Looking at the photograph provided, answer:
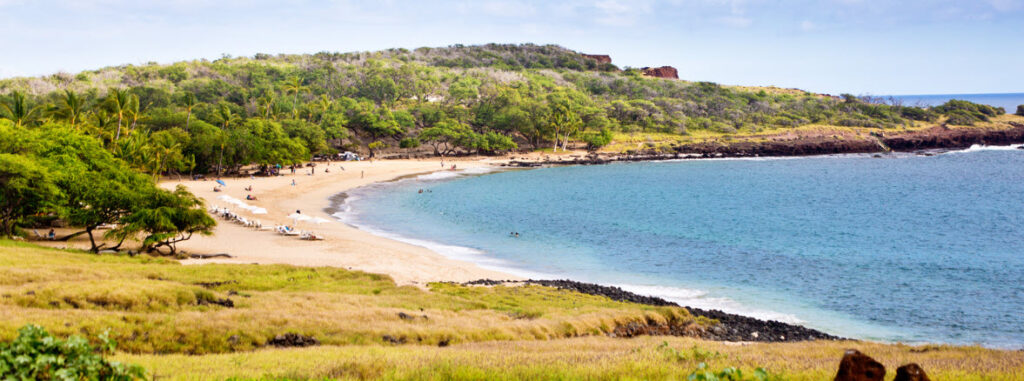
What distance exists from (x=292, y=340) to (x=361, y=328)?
6.55 ft

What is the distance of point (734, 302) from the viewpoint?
2700 centimetres

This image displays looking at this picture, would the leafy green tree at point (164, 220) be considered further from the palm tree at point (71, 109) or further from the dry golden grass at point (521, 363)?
the palm tree at point (71, 109)

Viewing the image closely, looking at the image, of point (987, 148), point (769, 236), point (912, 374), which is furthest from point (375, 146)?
point (987, 148)

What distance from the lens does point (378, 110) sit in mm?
102750

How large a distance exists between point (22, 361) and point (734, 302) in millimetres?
25535

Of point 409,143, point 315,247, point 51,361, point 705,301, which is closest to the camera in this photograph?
point 51,361

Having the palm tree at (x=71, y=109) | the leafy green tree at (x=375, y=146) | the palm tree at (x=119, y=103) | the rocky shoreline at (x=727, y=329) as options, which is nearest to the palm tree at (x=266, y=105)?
the leafy green tree at (x=375, y=146)

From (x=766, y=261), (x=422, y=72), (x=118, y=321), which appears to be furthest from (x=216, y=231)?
(x=422, y=72)

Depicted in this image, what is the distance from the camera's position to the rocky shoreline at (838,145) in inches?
4129

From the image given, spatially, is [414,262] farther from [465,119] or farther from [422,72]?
[422,72]

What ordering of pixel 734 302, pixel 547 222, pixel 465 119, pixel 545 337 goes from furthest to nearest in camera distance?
pixel 465 119 → pixel 547 222 → pixel 734 302 → pixel 545 337

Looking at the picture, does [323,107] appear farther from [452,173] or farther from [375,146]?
[452,173]

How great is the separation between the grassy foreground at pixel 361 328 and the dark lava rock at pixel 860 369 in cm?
140

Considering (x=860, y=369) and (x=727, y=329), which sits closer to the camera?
(x=860, y=369)
